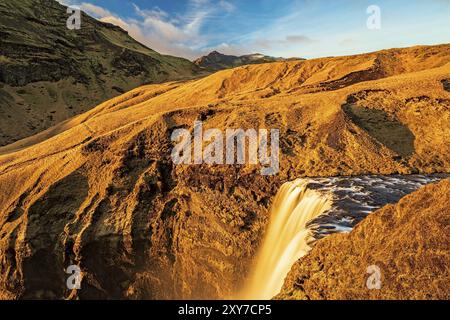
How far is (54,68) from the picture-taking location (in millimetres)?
71812

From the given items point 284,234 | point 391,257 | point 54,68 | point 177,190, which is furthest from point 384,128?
point 54,68

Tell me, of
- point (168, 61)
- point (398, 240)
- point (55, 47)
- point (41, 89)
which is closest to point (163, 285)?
point (398, 240)

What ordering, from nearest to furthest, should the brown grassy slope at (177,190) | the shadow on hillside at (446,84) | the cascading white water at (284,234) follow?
1. the cascading white water at (284,234)
2. the brown grassy slope at (177,190)
3. the shadow on hillside at (446,84)

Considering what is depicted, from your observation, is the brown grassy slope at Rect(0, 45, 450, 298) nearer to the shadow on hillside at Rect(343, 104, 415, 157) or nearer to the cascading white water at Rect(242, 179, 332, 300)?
the shadow on hillside at Rect(343, 104, 415, 157)

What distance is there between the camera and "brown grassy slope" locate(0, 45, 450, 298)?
18.4 meters

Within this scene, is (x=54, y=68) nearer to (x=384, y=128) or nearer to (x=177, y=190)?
(x=177, y=190)

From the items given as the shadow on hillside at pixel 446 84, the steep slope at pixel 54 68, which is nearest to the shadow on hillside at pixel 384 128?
the shadow on hillside at pixel 446 84

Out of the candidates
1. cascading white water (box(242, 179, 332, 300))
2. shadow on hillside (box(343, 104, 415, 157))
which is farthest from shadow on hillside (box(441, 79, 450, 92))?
cascading white water (box(242, 179, 332, 300))

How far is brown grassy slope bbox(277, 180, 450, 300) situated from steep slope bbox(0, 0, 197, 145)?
54924 millimetres

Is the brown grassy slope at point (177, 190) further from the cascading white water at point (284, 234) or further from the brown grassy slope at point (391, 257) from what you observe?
the brown grassy slope at point (391, 257)

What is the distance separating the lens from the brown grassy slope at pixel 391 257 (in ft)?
23.7

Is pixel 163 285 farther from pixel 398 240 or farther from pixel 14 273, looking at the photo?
pixel 398 240

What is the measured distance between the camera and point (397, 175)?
18.0m

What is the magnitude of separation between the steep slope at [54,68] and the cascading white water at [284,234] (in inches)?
1901
